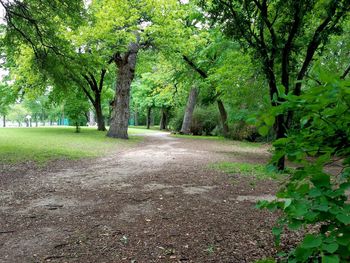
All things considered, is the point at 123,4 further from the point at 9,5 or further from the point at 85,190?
the point at 85,190

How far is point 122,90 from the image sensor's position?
17594mm

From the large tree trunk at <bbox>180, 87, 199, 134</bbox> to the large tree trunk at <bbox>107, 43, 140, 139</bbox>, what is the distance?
838 cm

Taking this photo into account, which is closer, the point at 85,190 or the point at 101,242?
the point at 101,242

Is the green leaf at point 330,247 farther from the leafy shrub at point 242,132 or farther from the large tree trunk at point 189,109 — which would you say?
the large tree trunk at point 189,109

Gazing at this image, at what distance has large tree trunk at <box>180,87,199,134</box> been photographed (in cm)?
2503

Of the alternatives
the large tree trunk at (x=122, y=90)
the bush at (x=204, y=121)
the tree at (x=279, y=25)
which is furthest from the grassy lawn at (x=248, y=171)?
the bush at (x=204, y=121)

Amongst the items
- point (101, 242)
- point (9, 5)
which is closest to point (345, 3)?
point (101, 242)

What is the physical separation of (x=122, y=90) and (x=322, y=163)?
662 inches

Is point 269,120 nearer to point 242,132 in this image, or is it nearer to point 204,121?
point 242,132

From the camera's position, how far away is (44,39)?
31.7 ft

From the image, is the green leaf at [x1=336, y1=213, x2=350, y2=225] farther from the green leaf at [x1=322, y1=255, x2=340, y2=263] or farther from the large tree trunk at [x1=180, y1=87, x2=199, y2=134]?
the large tree trunk at [x1=180, y1=87, x2=199, y2=134]

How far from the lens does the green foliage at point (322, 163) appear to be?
4.13 ft

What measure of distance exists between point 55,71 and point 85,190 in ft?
17.6

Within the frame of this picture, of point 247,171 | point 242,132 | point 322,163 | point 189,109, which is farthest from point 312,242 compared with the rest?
point 189,109
